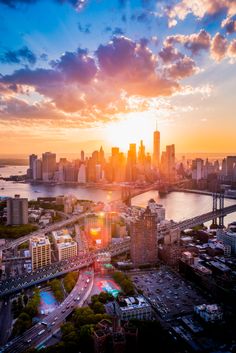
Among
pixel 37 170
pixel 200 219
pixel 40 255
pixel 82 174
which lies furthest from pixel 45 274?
pixel 37 170

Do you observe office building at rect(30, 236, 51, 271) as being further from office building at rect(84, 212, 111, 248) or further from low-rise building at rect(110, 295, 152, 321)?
low-rise building at rect(110, 295, 152, 321)

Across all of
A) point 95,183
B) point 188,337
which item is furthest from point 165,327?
point 95,183

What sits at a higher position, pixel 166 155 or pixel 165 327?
pixel 166 155

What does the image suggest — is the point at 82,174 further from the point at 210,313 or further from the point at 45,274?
the point at 210,313

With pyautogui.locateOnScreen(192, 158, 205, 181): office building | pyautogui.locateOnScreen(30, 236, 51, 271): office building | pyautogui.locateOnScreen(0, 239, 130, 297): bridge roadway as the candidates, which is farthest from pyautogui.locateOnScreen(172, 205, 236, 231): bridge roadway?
pyautogui.locateOnScreen(192, 158, 205, 181): office building

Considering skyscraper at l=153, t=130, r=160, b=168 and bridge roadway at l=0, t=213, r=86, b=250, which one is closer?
bridge roadway at l=0, t=213, r=86, b=250

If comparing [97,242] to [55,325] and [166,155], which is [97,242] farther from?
[166,155]
